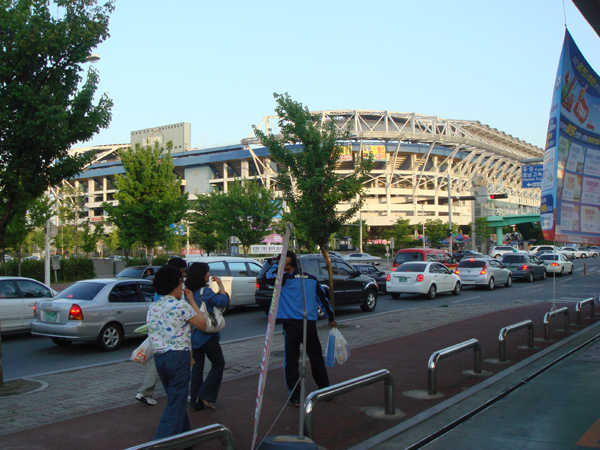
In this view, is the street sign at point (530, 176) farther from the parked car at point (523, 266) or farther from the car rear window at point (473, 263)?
the car rear window at point (473, 263)

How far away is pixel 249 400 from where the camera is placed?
264 inches

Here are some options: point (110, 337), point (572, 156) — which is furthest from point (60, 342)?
point (572, 156)

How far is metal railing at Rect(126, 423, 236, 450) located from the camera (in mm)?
3359

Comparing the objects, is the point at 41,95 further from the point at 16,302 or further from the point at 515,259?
the point at 515,259

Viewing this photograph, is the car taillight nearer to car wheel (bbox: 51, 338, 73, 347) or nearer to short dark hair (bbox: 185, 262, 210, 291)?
car wheel (bbox: 51, 338, 73, 347)

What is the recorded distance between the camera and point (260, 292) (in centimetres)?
1532

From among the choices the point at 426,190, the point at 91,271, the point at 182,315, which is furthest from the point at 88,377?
the point at 426,190

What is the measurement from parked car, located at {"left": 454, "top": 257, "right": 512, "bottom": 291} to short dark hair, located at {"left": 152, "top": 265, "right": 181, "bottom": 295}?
2279 centimetres

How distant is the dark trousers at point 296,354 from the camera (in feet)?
20.7

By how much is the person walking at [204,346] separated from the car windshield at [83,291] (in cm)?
572

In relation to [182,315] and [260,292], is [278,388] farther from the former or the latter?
[260,292]

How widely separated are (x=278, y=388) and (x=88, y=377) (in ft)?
10.4

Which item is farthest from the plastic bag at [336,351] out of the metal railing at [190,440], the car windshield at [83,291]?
the car windshield at [83,291]

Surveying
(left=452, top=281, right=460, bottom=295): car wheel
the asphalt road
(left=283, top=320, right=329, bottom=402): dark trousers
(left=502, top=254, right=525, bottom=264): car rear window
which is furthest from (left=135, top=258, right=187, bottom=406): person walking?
(left=502, top=254, right=525, bottom=264): car rear window
